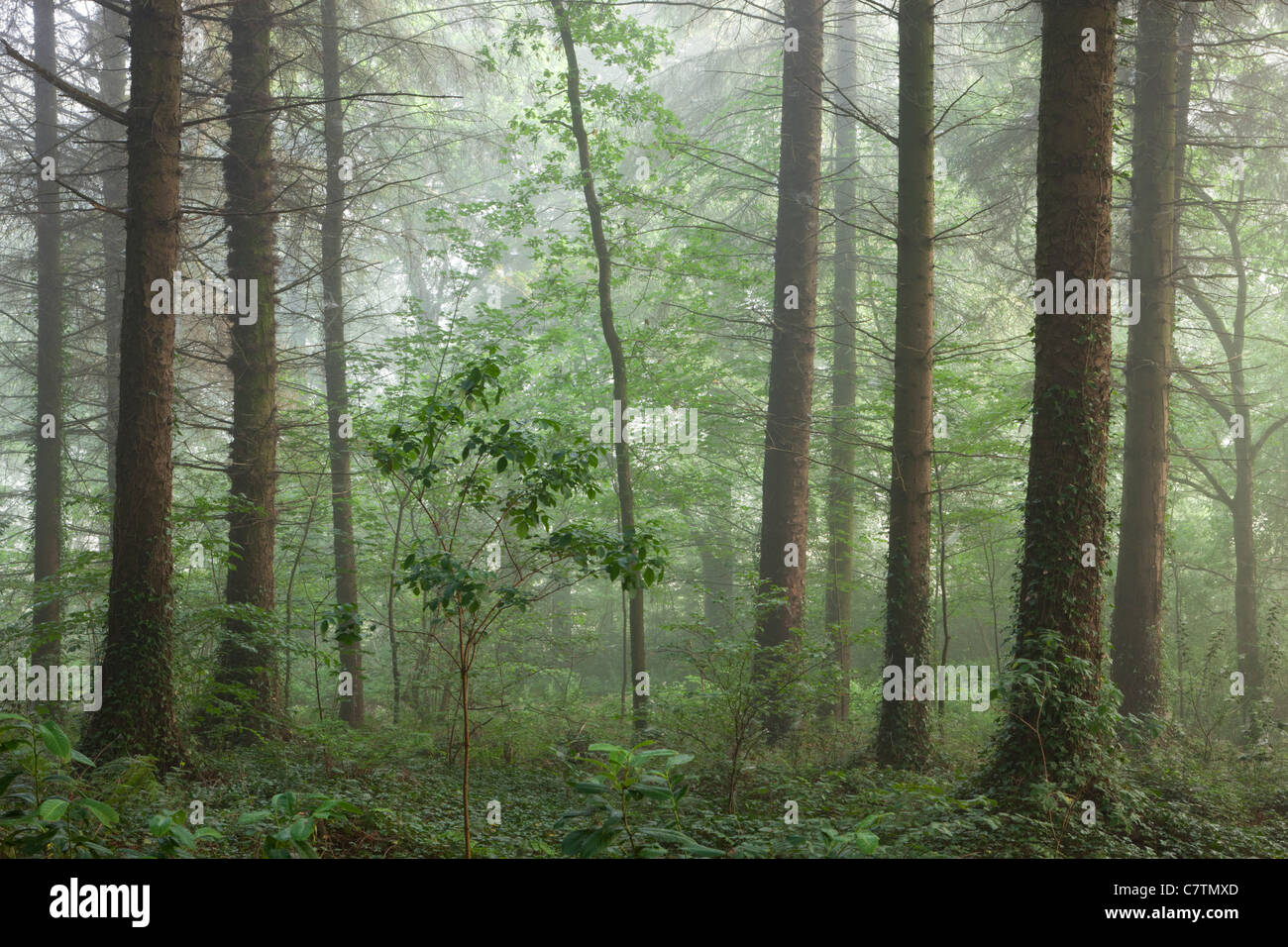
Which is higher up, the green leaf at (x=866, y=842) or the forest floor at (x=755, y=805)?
the green leaf at (x=866, y=842)

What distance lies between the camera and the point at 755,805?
6.69 meters

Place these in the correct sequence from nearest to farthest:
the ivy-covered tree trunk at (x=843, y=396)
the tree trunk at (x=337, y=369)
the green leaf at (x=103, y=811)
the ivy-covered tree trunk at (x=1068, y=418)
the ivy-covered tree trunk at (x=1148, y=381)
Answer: the green leaf at (x=103, y=811) < the ivy-covered tree trunk at (x=1068, y=418) < the ivy-covered tree trunk at (x=1148, y=381) < the tree trunk at (x=337, y=369) < the ivy-covered tree trunk at (x=843, y=396)

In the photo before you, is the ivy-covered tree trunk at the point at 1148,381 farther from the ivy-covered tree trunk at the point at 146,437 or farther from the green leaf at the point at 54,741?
the green leaf at the point at 54,741

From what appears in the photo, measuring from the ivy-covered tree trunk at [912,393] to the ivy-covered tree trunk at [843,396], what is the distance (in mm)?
4274

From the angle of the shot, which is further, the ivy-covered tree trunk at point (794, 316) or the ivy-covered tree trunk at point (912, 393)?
the ivy-covered tree trunk at point (794, 316)

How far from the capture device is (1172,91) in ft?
34.9

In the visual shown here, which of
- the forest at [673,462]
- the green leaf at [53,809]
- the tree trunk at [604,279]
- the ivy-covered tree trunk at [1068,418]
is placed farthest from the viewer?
the tree trunk at [604,279]

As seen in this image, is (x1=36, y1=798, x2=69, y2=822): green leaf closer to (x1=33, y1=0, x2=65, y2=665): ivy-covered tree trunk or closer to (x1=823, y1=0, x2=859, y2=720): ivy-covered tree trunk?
(x1=823, y1=0, x2=859, y2=720): ivy-covered tree trunk

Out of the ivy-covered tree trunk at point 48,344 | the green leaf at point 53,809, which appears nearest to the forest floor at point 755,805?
the green leaf at point 53,809

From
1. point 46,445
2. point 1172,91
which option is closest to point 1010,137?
point 1172,91

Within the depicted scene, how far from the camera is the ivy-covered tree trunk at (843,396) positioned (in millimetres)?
14516

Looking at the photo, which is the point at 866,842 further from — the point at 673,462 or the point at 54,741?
the point at 673,462

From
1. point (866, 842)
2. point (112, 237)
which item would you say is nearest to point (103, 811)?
point (866, 842)
